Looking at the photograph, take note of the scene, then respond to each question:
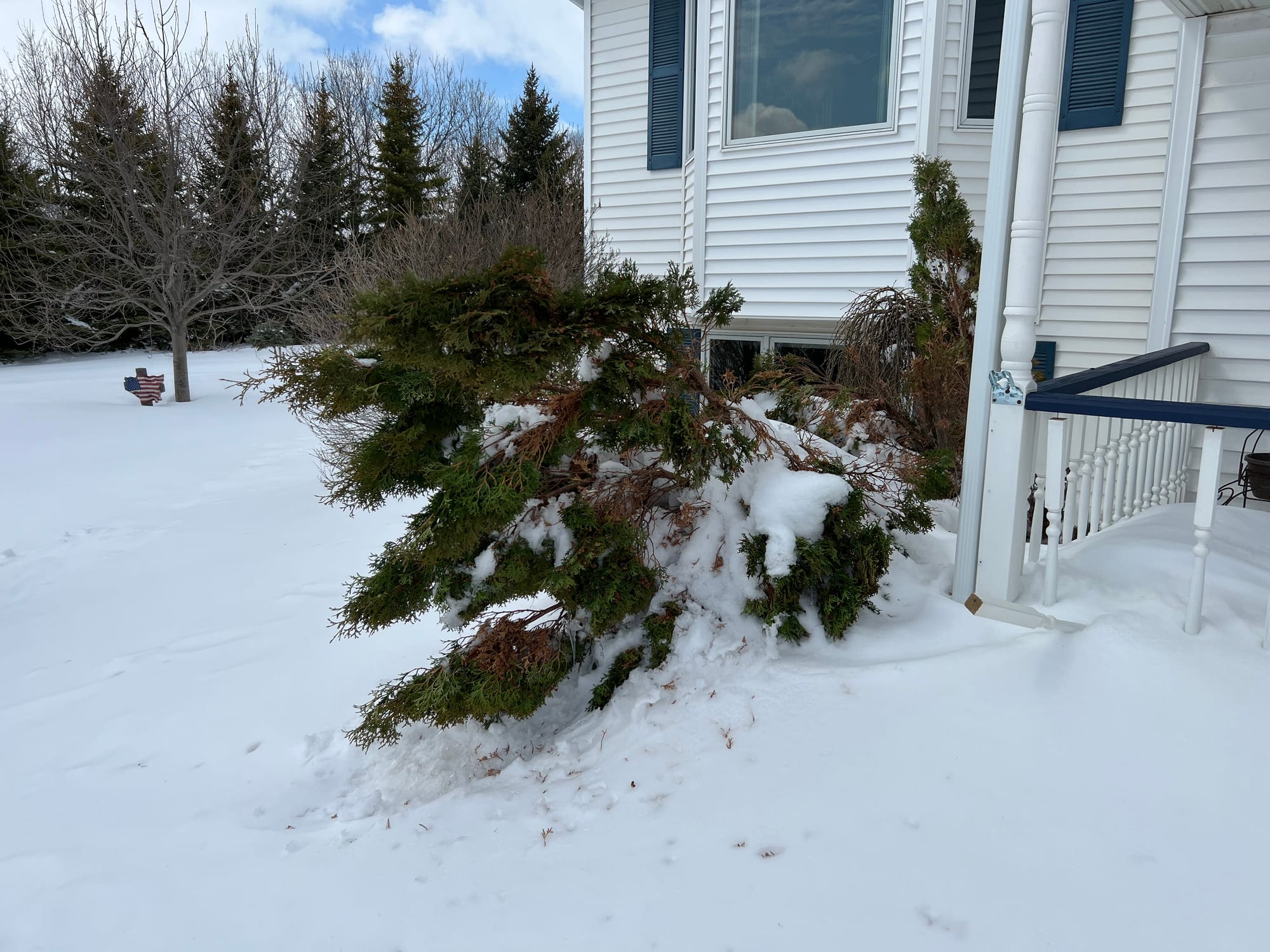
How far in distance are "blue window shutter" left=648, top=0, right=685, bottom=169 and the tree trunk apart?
29.4 ft

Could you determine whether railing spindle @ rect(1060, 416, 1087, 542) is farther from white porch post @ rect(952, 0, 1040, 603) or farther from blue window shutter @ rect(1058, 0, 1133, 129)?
blue window shutter @ rect(1058, 0, 1133, 129)

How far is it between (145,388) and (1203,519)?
13.6 metres

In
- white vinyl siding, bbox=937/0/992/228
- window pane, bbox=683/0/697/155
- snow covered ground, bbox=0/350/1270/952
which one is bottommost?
snow covered ground, bbox=0/350/1270/952

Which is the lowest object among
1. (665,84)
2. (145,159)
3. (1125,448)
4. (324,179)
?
(1125,448)

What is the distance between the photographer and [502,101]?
87.8 feet

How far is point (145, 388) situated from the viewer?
40.3ft

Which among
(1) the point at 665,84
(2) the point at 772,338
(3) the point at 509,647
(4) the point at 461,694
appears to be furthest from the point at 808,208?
(4) the point at 461,694

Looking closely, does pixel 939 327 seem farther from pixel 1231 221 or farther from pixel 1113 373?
pixel 1231 221

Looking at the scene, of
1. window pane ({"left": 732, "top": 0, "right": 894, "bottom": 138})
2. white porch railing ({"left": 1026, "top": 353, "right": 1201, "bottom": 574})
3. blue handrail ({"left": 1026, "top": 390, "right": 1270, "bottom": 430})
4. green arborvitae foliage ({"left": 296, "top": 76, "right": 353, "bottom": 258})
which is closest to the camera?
blue handrail ({"left": 1026, "top": 390, "right": 1270, "bottom": 430})

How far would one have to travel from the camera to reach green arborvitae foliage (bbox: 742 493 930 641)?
2.89 m

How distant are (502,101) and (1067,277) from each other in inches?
983

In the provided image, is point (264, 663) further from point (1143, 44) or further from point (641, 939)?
point (1143, 44)

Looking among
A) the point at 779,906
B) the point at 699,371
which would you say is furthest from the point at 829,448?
the point at 779,906

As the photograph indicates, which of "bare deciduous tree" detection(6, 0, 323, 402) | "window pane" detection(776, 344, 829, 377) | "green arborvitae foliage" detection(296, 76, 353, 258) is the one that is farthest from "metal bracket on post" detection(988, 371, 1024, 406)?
"green arborvitae foliage" detection(296, 76, 353, 258)
